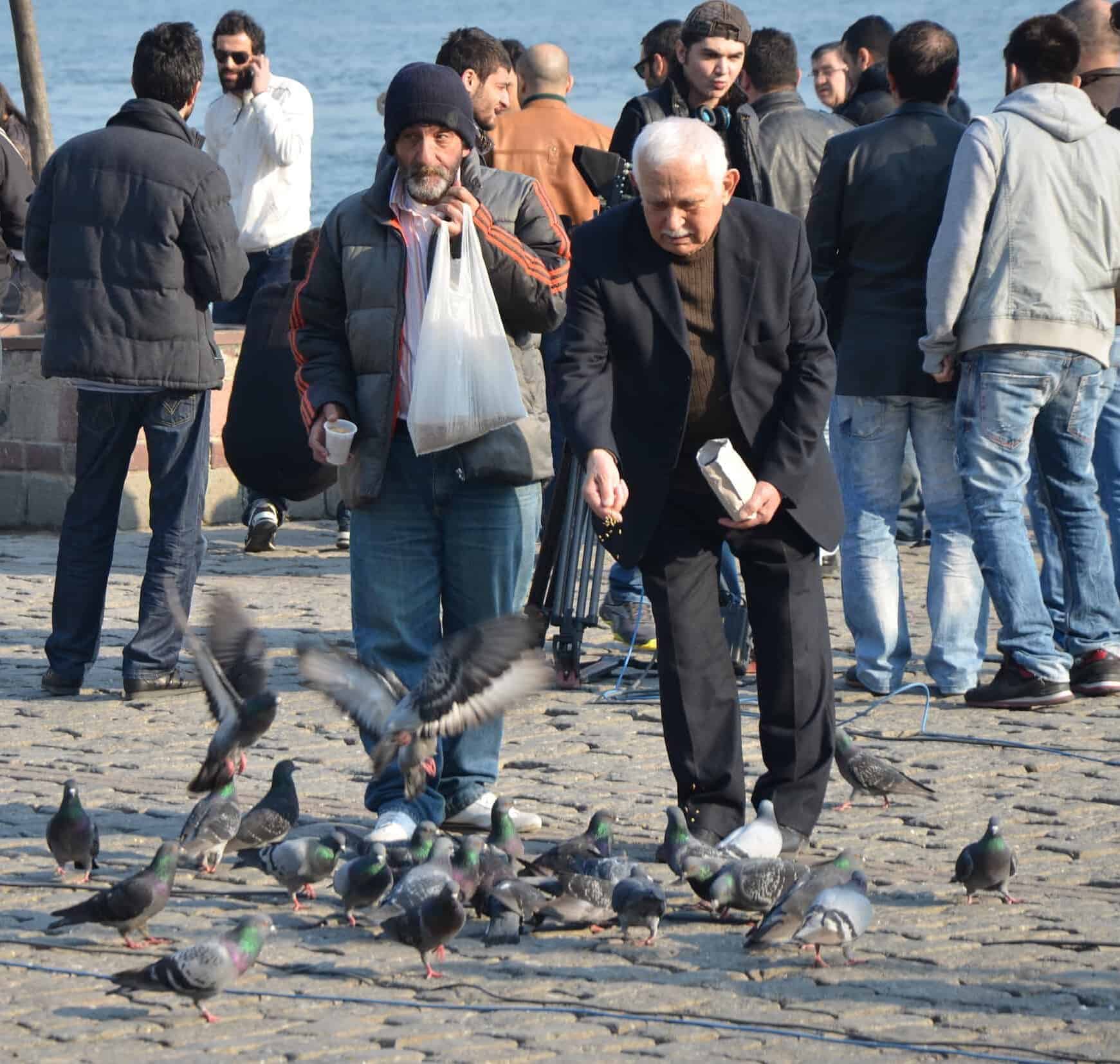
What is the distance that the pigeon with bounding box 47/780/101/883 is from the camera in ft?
20.1

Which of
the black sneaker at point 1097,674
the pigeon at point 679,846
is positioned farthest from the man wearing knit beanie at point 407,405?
the black sneaker at point 1097,674

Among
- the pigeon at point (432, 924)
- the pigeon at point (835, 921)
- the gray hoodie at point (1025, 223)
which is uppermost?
the gray hoodie at point (1025, 223)

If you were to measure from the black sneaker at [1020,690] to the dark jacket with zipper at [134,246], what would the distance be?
337 cm

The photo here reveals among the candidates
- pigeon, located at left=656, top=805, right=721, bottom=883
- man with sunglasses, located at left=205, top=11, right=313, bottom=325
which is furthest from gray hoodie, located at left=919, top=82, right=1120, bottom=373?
man with sunglasses, located at left=205, top=11, right=313, bottom=325

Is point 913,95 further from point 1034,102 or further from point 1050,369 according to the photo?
point 1050,369

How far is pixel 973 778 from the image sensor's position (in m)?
7.43

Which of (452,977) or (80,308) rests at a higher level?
(80,308)

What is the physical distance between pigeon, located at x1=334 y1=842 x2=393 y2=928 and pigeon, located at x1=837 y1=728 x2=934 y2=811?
181cm

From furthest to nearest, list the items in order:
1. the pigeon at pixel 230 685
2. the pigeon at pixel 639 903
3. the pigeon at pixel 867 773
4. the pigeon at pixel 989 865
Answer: the pigeon at pixel 867 773
the pigeon at pixel 230 685
the pigeon at pixel 989 865
the pigeon at pixel 639 903

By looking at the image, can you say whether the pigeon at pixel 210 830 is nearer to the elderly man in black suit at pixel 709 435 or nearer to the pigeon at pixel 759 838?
the elderly man in black suit at pixel 709 435

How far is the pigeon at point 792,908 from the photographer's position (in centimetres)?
529

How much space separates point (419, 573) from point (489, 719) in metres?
0.52

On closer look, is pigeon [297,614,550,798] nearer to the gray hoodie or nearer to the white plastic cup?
the white plastic cup

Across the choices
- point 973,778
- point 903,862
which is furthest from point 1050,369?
point 903,862
